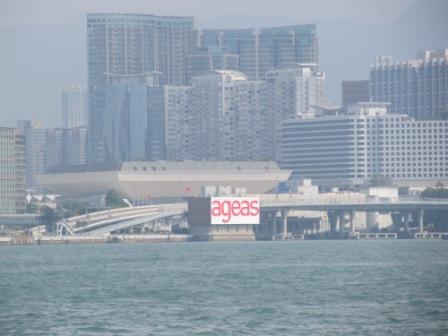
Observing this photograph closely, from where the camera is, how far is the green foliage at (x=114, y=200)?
607 feet

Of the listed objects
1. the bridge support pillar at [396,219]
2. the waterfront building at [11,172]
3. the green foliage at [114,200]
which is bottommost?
the bridge support pillar at [396,219]

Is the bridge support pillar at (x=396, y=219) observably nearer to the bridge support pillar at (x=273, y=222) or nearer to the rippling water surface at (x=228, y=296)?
the bridge support pillar at (x=273, y=222)

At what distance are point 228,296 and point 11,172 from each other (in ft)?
432

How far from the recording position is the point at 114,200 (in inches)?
7382

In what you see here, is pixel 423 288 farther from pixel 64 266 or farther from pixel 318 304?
pixel 64 266

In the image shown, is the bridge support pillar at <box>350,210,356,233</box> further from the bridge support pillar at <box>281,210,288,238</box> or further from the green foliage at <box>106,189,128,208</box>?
the green foliage at <box>106,189,128,208</box>

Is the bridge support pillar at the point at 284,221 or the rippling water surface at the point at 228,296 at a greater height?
the rippling water surface at the point at 228,296

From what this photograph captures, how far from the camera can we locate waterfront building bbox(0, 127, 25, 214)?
19112 cm

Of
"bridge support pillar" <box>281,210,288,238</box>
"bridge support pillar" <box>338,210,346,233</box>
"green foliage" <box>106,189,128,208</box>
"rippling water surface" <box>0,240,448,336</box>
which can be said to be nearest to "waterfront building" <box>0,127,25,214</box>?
"green foliage" <box>106,189,128,208</box>

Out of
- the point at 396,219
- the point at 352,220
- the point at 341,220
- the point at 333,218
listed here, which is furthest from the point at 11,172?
the point at 396,219

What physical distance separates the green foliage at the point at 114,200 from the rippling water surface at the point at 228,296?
3374 inches

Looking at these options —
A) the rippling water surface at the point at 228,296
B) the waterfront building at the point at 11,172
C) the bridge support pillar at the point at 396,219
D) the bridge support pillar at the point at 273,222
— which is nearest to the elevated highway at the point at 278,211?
the bridge support pillar at the point at 273,222

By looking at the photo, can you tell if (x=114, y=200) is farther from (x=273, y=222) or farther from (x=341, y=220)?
(x=341, y=220)

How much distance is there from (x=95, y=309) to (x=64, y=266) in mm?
33776
